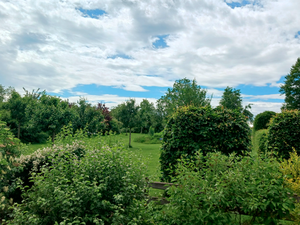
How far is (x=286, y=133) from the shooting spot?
301 inches

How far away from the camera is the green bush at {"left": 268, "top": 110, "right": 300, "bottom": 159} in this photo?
751 centimetres

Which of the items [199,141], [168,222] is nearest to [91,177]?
[168,222]

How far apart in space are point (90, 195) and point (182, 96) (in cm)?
2767

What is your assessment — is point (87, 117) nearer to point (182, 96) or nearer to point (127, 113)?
point (127, 113)

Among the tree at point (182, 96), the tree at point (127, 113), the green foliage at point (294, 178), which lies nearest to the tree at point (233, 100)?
the tree at point (182, 96)

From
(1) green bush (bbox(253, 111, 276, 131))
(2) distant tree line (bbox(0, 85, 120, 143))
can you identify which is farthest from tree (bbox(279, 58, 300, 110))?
(2) distant tree line (bbox(0, 85, 120, 143))

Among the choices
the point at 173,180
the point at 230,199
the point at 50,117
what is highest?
the point at 50,117

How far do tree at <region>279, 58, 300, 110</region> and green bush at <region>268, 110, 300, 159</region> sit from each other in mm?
25818

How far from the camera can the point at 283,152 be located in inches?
306

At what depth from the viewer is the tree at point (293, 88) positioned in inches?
1159

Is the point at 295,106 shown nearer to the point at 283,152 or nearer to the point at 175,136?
the point at 283,152

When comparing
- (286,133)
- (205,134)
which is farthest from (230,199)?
(286,133)

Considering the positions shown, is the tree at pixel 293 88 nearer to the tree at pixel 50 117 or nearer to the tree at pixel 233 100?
the tree at pixel 233 100

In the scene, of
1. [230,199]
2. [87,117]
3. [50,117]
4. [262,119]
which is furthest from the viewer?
[87,117]
